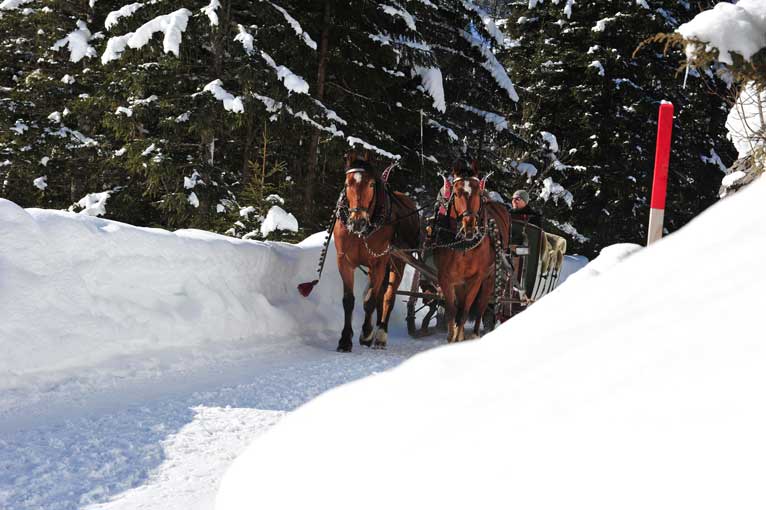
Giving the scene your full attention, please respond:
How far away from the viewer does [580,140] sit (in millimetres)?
26609

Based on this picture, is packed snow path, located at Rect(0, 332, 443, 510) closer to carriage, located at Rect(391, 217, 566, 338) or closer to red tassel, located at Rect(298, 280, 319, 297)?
red tassel, located at Rect(298, 280, 319, 297)

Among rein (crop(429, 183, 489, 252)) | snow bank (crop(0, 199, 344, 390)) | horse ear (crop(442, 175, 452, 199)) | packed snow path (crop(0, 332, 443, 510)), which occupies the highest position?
horse ear (crop(442, 175, 452, 199))

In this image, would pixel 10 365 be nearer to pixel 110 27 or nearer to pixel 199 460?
pixel 199 460

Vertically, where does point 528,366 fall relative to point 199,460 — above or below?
above

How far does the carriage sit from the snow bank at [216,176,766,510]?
727cm

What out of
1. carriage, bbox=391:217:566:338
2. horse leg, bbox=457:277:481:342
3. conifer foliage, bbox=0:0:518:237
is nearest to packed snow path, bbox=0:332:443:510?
horse leg, bbox=457:277:481:342

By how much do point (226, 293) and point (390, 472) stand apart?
724 cm

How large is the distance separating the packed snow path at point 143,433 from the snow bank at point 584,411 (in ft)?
5.49

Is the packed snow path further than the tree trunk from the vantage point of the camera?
No

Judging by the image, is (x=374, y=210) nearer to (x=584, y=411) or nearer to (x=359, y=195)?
(x=359, y=195)

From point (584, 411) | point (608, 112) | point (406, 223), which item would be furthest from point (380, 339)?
point (608, 112)

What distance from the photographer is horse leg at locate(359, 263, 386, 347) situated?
973 cm

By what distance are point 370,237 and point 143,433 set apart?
202 inches

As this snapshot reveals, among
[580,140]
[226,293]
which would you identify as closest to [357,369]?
[226,293]
